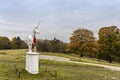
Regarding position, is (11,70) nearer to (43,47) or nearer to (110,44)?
(110,44)

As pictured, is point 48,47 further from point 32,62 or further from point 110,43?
point 32,62

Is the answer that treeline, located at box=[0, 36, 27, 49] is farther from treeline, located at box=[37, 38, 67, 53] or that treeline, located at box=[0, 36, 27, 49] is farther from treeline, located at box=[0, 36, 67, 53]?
treeline, located at box=[37, 38, 67, 53]

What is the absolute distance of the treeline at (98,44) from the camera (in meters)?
60.6

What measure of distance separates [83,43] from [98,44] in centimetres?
365

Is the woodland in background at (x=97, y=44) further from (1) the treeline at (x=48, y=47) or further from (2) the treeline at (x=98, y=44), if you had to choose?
(1) the treeline at (x=48, y=47)

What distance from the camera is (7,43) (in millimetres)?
87438

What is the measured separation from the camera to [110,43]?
2515 inches

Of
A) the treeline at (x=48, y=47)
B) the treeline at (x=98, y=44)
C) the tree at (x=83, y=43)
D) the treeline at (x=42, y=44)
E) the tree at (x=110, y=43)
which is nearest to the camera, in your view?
the tree at (x=83, y=43)

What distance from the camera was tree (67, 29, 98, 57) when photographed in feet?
197

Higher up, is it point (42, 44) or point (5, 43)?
point (5, 43)

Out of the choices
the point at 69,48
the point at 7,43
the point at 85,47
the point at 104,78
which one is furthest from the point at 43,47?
the point at 104,78

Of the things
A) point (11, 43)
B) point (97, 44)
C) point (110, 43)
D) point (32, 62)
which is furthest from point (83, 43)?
point (32, 62)

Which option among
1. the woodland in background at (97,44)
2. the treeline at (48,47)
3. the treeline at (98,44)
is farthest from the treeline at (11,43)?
the treeline at (98,44)

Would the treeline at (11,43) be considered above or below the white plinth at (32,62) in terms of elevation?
above
